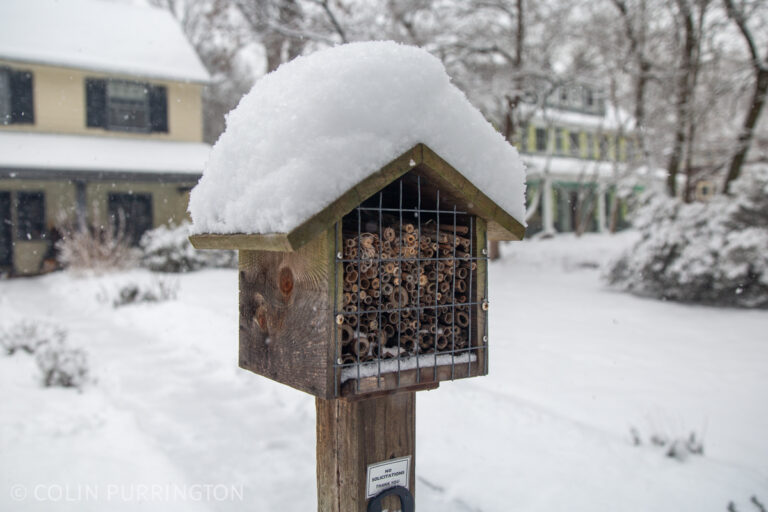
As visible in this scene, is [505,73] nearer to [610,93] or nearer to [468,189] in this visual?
[610,93]

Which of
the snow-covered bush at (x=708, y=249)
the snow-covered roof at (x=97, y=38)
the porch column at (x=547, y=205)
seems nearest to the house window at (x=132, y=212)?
the snow-covered roof at (x=97, y=38)


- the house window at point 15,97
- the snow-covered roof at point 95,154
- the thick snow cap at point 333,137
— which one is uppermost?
the house window at point 15,97

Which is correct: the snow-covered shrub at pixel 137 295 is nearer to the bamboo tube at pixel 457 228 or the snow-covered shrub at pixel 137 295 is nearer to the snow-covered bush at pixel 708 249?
the snow-covered bush at pixel 708 249

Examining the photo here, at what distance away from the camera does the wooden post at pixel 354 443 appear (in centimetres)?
220

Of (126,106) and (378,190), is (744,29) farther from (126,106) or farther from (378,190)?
(126,106)

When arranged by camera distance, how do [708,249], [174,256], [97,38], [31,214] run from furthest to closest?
[97,38]
[31,214]
[174,256]
[708,249]

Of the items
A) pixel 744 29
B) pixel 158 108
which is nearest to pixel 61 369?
pixel 744 29

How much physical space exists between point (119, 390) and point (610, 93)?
47.1 feet

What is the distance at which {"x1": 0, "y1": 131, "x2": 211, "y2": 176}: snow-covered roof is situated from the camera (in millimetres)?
13742

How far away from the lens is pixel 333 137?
1.82m

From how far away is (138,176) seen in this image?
580 inches

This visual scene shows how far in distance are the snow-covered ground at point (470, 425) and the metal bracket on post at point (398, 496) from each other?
150 cm

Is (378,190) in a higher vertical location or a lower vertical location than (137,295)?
higher

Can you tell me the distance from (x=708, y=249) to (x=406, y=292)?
8264 millimetres
